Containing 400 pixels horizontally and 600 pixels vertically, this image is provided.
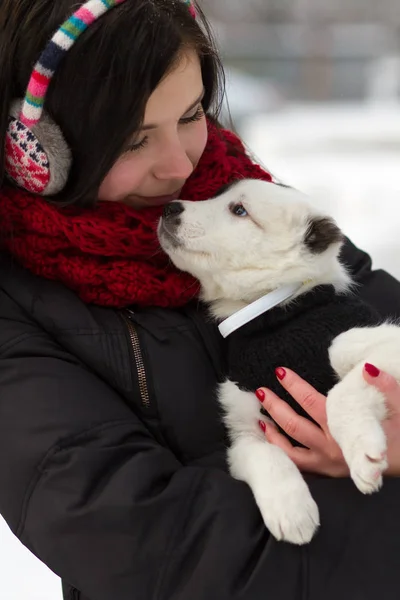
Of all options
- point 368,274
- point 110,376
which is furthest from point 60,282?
point 368,274

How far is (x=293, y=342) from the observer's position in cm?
125

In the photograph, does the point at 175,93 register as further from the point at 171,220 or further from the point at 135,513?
the point at 135,513

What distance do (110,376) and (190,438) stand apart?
0.18 metres

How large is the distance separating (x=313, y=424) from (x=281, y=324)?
0.20 metres

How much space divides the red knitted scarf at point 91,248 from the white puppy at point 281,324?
9cm

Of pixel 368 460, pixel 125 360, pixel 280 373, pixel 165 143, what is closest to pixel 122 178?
pixel 165 143

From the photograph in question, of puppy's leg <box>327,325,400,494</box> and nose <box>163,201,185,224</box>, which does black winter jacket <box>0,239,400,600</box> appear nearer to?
puppy's leg <box>327,325,400,494</box>

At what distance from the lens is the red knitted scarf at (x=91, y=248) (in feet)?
4.09

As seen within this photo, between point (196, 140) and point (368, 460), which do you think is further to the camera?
point (196, 140)

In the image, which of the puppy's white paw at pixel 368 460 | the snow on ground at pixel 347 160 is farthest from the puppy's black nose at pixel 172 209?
the snow on ground at pixel 347 160

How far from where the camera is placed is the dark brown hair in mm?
1169

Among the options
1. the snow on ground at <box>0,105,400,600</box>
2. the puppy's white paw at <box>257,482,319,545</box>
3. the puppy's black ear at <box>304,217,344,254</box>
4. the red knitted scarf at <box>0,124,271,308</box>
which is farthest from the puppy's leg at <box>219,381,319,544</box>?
the snow on ground at <box>0,105,400,600</box>

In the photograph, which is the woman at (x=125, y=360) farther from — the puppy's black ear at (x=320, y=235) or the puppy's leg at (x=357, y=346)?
the puppy's black ear at (x=320, y=235)

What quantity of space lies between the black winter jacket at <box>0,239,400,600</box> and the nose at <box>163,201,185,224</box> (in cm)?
37
